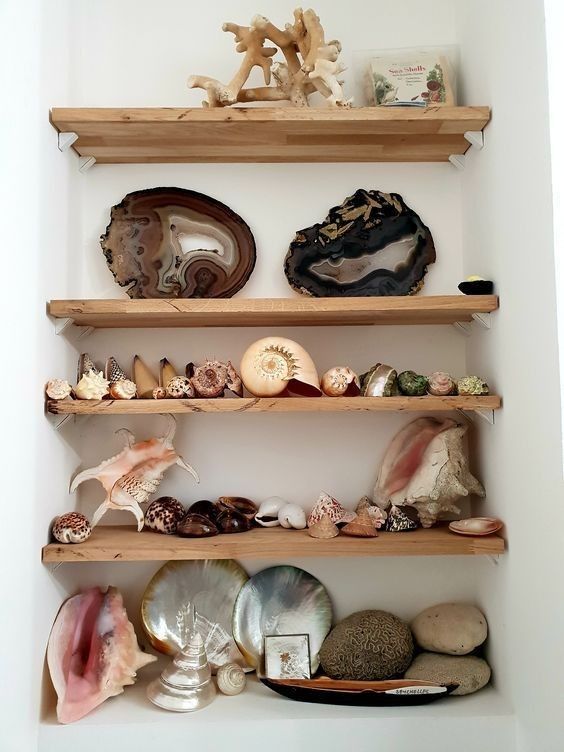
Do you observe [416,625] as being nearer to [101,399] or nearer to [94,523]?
[94,523]

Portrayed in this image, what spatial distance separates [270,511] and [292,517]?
2.6 inches

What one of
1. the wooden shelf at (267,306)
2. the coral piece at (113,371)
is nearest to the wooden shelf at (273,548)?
the coral piece at (113,371)

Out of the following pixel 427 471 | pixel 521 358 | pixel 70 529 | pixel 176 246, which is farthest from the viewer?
pixel 176 246

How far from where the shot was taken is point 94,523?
1774mm

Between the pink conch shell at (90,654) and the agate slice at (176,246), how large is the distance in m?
0.82

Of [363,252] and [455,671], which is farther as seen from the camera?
[363,252]

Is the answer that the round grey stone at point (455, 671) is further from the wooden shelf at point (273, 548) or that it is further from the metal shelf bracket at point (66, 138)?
the metal shelf bracket at point (66, 138)

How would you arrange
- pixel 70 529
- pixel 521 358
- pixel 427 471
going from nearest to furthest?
pixel 521 358 < pixel 70 529 < pixel 427 471

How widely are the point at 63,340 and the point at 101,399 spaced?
21 centimetres

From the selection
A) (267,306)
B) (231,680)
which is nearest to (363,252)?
(267,306)

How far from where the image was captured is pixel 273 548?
1701 mm

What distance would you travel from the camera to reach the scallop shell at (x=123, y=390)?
1.75 m

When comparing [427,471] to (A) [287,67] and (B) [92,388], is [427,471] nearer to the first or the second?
(B) [92,388]

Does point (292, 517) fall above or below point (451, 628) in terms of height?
above
